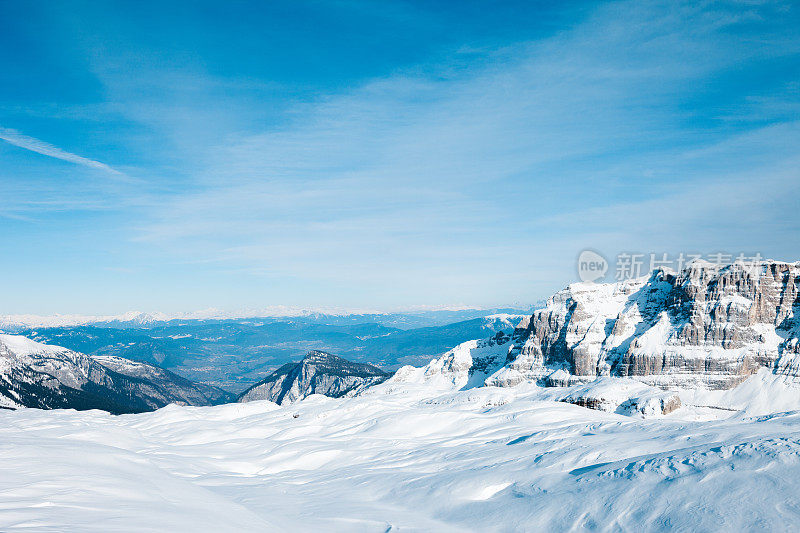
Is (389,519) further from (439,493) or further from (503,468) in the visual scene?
(503,468)

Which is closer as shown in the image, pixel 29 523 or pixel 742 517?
pixel 29 523

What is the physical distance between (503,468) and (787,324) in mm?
214204

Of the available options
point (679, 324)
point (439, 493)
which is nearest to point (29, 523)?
point (439, 493)

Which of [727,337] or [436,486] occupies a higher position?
[436,486]

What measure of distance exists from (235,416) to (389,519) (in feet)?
395

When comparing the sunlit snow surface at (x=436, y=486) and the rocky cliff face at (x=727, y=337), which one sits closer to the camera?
the sunlit snow surface at (x=436, y=486)

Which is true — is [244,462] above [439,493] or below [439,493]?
below

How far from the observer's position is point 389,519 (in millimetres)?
24984

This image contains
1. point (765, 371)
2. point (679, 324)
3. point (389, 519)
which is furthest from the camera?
point (679, 324)

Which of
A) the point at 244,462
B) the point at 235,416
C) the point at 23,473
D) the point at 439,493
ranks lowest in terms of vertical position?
A: the point at 235,416

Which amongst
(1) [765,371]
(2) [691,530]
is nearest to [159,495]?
(2) [691,530]

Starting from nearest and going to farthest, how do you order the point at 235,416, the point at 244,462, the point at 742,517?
the point at 742,517 < the point at 244,462 < the point at 235,416

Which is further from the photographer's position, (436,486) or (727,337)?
(727,337)

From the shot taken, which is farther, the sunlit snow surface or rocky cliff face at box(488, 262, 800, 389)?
rocky cliff face at box(488, 262, 800, 389)
